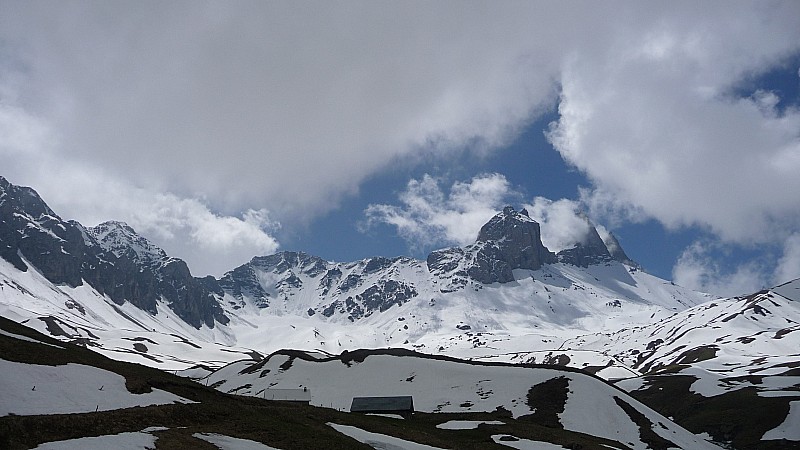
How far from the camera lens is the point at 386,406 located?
268ft

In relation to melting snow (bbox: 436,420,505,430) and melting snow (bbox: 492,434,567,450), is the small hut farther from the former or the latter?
melting snow (bbox: 492,434,567,450)

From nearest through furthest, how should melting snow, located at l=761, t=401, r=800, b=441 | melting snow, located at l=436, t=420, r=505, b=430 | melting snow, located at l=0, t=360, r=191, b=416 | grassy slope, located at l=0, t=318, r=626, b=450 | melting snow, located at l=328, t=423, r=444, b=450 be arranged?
grassy slope, located at l=0, t=318, r=626, b=450 < melting snow, located at l=0, t=360, r=191, b=416 < melting snow, located at l=328, t=423, r=444, b=450 < melting snow, located at l=436, t=420, r=505, b=430 < melting snow, located at l=761, t=401, r=800, b=441

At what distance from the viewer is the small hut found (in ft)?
263

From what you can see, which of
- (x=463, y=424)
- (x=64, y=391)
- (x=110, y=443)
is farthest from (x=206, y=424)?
(x=463, y=424)

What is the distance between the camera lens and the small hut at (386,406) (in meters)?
80.2

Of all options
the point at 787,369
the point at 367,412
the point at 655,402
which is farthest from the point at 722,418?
the point at 787,369

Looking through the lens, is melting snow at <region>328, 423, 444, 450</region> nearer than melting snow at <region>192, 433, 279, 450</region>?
No

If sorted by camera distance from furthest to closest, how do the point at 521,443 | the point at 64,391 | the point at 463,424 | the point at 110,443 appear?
1. the point at 463,424
2. the point at 521,443
3. the point at 64,391
4. the point at 110,443

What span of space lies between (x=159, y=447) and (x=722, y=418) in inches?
4848

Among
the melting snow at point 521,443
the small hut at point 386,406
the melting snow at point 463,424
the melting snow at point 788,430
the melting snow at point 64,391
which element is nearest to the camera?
the melting snow at point 64,391

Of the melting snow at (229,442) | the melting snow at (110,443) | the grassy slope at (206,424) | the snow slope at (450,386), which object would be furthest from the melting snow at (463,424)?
the melting snow at (110,443)

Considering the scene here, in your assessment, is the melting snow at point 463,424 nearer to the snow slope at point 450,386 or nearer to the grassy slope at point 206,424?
the grassy slope at point 206,424

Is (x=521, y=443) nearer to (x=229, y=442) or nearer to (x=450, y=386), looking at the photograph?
(x=229, y=442)

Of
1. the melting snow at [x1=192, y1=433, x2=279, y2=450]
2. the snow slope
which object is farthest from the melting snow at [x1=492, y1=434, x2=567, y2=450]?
the melting snow at [x1=192, y1=433, x2=279, y2=450]
